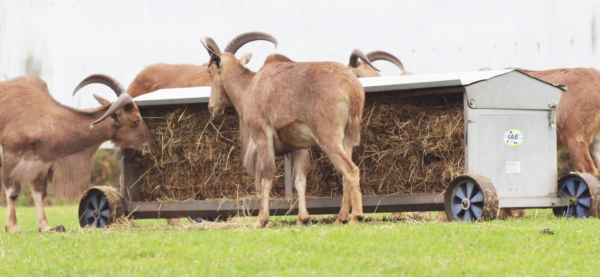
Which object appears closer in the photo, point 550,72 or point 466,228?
point 466,228

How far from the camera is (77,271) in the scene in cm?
715

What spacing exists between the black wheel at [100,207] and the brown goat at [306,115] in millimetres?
2274

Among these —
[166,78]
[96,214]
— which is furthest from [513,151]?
[166,78]

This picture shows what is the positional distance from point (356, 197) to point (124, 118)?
437 cm

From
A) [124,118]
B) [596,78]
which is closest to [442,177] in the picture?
[596,78]

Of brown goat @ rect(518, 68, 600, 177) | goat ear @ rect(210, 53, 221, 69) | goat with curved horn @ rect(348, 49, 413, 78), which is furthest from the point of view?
goat with curved horn @ rect(348, 49, 413, 78)

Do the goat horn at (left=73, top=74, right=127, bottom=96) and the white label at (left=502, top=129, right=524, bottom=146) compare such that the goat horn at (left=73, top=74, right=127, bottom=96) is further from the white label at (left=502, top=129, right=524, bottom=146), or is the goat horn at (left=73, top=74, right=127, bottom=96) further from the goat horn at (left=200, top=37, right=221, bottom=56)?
the white label at (left=502, top=129, right=524, bottom=146)

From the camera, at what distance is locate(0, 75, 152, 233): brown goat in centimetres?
1230

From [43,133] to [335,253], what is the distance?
636 cm

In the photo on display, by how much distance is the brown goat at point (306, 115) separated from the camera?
32.4 ft

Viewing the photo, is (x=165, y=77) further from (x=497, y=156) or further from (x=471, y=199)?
(x=471, y=199)

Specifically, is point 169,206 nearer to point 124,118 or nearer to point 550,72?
point 124,118

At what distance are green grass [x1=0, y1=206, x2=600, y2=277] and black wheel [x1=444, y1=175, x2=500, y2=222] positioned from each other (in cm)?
65

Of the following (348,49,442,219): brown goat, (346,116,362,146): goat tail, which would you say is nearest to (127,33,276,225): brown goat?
(348,49,442,219): brown goat
